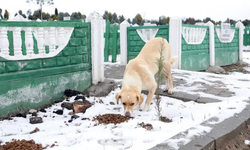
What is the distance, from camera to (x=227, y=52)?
13.2m

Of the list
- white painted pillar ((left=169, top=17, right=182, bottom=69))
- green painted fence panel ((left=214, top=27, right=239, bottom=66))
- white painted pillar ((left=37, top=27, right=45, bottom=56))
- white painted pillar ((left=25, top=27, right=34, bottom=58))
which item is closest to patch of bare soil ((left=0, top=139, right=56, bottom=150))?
white painted pillar ((left=25, top=27, right=34, bottom=58))

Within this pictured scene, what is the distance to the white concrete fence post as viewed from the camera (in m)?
5.98

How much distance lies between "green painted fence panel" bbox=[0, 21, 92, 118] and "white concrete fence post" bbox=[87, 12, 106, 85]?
Result: 0.10 meters

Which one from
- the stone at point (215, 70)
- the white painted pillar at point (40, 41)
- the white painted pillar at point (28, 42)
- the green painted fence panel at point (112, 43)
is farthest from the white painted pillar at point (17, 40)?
the stone at point (215, 70)

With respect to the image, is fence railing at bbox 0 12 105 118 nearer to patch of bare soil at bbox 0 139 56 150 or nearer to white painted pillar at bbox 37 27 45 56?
white painted pillar at bbox 37 27 45 56

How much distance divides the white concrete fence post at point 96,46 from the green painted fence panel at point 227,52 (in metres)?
7.61

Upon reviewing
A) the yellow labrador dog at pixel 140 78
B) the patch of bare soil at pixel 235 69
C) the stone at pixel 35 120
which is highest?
the yellow labrador dog at pixel 140 78

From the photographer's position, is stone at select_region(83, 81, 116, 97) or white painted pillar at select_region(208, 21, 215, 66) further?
white painted pillar at select_region(208, 21, 215, 66)

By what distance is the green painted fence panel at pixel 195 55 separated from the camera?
9719 millimetres

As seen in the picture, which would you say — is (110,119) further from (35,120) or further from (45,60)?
(45,60)

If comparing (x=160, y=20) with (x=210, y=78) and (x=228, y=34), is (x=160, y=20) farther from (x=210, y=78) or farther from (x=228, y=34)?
(x=210, y=78)

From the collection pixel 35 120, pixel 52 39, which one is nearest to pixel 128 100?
pixel 35 120

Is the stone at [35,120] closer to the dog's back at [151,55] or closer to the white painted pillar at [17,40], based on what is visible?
the white painted pillar at [17,40]

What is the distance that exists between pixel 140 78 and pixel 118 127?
1.36 meters
